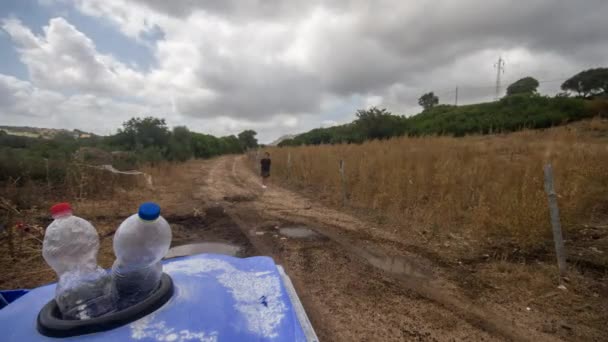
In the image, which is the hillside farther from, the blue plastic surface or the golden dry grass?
the blue plastic surface

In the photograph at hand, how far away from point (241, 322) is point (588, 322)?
3439mm

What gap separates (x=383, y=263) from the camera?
399 centimetres

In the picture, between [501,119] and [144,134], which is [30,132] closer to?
[144,134]

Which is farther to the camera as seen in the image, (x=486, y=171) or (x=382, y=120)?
(x=382, y=120)

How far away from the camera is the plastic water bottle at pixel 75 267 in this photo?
1.29 metres

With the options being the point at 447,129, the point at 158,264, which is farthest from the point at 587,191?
the point at 447,129

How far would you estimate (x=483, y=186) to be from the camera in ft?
19.7

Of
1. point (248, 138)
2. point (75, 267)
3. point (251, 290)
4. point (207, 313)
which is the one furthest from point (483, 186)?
point (248, 138)

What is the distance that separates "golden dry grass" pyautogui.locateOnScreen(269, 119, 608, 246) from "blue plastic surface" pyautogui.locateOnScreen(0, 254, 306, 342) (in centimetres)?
455

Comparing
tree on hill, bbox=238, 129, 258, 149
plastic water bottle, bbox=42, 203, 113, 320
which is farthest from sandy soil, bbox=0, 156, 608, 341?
tree on hill, bbox=238, 129, 258, 149

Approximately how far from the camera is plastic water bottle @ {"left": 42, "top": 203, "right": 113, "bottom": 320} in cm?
129

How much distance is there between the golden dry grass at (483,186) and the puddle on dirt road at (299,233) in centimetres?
199

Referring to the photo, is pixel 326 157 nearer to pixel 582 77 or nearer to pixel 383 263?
pixel 383 263


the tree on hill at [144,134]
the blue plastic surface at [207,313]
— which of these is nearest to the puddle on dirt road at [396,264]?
the blue plastic surface at [207,313]
